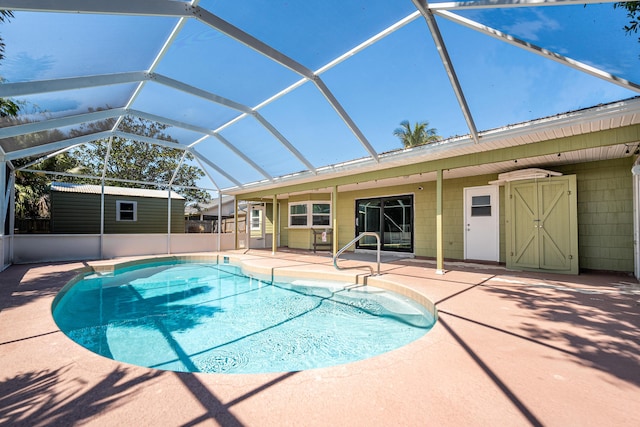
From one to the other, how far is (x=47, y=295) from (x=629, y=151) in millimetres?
9718

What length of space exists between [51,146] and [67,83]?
3980 millimetres

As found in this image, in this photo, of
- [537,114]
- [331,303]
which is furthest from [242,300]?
[537,114]

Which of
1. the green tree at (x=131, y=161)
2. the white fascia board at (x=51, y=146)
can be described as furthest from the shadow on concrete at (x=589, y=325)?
the green tree at (x=131, y=161)

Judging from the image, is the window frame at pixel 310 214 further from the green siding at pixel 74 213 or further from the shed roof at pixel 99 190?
the green siding at pixel 74 213

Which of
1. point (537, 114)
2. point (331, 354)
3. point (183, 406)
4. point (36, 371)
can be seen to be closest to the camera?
point (183, 406)

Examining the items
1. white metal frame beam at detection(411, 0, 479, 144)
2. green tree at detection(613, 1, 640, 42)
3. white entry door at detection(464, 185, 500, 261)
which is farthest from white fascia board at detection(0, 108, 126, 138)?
white entry door at detection(464, 185, 500, 261)

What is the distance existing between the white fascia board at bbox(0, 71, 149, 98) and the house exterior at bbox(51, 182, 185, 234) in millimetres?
6483

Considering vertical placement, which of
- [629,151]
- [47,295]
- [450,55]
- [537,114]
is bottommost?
[47,295]

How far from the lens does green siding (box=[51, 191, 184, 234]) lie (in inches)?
440

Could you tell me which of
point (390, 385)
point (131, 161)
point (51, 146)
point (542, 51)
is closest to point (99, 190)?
point (51, 146)

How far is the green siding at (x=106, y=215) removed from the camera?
11.2m

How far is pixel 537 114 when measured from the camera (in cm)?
434

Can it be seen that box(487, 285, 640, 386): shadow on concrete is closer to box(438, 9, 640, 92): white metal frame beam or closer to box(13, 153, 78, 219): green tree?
box(438, 9, 640, 92): white metal frame beam

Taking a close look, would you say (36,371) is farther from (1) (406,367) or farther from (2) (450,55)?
(2) (450,55)
